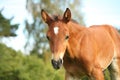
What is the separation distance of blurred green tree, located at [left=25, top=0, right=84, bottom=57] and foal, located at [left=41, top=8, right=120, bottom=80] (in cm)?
2360

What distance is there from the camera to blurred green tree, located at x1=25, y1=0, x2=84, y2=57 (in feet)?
115

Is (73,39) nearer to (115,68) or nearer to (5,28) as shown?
(115,68)

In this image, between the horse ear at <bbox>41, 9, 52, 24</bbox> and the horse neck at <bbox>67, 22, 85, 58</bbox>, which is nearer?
the horse ear at <bbox>41, 9, 52, 24</bbox>

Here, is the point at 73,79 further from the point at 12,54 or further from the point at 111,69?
the point at 12,54

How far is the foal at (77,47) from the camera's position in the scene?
7773 mm

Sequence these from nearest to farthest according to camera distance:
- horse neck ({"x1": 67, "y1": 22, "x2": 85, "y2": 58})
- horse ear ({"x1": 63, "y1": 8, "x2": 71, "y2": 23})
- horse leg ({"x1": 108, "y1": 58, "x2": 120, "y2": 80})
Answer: horse ear ({"x1": 63, "y1": 8, "x2": 71, "y2": 23}) → horse neck ({"x1": 67, "y1": 22, "x2": 85, "y2": 58}) → horse leg ({"x1": 108, "y1": 58, "x2": 120, "y2": 80})

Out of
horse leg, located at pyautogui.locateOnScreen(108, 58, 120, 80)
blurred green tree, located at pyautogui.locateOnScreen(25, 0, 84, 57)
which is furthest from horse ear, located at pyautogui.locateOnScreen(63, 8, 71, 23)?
blurred green tree, located at pyautogui.locateOnScreen(25, 0, 84, 57)

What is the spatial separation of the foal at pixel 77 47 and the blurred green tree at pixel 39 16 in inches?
929

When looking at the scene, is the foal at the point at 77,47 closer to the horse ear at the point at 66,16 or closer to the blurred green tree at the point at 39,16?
the horse ear at the point at 66,16

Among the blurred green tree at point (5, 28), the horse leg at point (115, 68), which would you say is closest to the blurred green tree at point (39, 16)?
the blurred green tree at point (5, 28)

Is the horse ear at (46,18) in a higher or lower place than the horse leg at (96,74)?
higher

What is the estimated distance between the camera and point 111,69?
10.5 meters

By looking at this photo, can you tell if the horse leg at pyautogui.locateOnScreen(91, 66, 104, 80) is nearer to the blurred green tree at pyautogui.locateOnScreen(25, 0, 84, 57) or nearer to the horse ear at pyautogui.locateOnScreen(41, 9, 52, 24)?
the horse ear at pyautogui.locateOnScreen(41, 9, 52, 24)

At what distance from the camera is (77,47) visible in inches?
339
